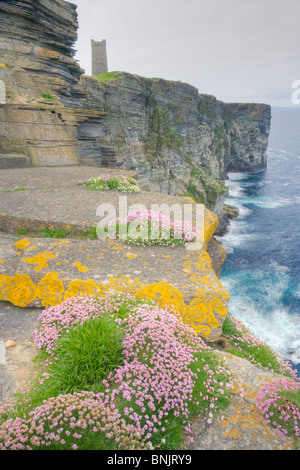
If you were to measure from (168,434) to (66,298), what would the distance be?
2706mm

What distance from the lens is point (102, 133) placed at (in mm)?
20516

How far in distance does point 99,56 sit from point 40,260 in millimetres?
73062

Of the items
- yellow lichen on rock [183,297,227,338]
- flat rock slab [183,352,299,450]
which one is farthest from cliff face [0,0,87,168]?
flat rock slab [183,352,299,450]

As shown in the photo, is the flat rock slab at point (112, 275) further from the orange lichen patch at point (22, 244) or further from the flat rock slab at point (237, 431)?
the flat rock slab at point (237, 431)

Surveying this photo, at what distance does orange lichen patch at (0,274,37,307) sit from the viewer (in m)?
4.97

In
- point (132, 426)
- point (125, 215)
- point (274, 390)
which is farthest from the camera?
point (125, 215)

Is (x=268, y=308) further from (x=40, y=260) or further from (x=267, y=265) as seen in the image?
(x=40, y=260)

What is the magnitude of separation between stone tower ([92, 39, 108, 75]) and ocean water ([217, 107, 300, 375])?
1865 inches

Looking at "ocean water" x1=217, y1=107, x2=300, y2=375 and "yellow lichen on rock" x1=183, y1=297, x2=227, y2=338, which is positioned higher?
"yellow lichen on rock" x1=183, y1=297, x2=227, y2=338

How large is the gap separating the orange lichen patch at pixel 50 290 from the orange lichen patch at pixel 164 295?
147 cm

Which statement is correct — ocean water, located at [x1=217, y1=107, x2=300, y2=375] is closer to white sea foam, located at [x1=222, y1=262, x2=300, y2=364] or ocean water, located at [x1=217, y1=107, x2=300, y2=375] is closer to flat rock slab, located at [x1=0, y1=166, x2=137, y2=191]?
white sea foam, located at [x1=222, y1=262, x2=300, y2=364]

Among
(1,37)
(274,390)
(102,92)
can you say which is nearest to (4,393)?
(274,390)

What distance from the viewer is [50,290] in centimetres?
509

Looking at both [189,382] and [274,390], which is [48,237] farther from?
[274,390]
